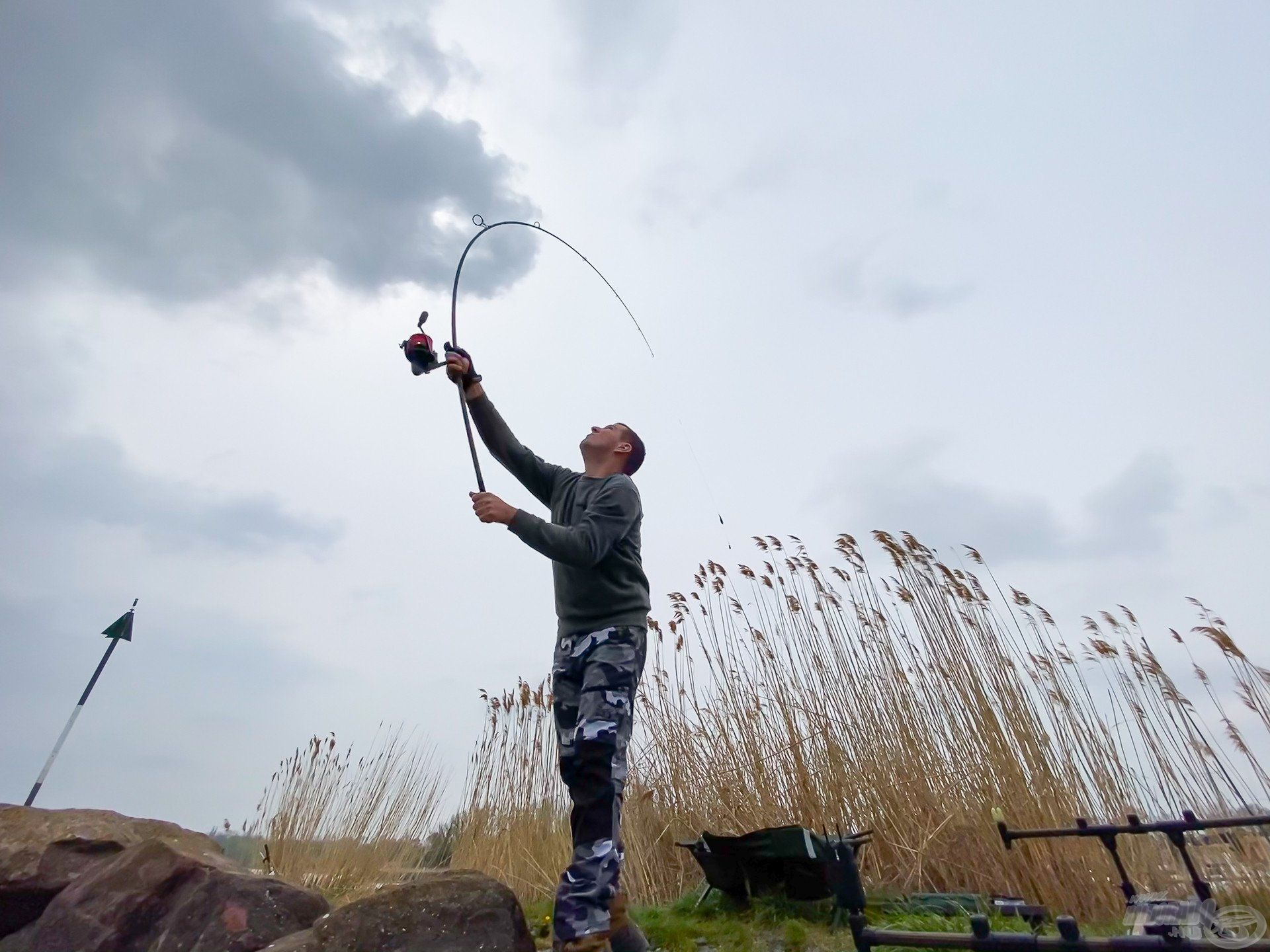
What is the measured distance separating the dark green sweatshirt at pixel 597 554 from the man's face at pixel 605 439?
176mm

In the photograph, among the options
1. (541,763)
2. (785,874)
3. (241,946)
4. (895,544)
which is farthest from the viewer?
(541,763)

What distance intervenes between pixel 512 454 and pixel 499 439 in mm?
76

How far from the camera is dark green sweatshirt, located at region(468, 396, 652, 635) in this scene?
2.25 metres

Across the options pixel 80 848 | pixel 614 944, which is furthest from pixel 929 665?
pixel 80 848

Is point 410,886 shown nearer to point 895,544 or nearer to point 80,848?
point 80,848

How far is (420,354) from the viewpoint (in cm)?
270

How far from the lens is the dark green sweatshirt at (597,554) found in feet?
7.39

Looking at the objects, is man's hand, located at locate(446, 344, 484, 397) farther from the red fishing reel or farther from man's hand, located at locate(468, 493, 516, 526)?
man's hand, located at locate(468, 493, 516, 526)

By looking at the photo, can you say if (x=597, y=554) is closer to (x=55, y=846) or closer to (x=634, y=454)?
(x=634, y=454)

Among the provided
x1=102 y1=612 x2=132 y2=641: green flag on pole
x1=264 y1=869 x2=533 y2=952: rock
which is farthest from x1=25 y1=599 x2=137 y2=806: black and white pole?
x1=264 y1=869 x2=533 y2=952: rock

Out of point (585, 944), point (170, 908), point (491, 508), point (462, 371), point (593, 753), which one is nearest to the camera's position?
point (585, 944)

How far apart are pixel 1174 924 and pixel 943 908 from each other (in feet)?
Answer: 5.49

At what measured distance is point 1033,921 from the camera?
2.49m

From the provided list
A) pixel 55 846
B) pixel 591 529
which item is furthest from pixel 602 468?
pixel 55 846
